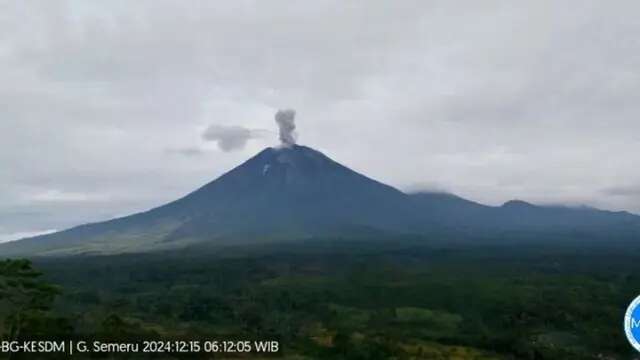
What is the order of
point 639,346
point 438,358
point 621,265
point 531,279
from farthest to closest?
point 621,265 → point 531,279 → point 438,358 → point 639,346

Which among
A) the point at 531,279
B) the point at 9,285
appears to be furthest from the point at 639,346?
the point at 531,279

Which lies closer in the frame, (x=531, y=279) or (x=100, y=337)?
(x=100, y=337)

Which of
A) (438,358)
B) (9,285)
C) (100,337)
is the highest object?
(9,285)

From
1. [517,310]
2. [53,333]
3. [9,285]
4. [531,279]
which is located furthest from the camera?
[531,279]

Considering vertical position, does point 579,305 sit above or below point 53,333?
below

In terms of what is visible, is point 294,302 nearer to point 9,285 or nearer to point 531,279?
point 531,279

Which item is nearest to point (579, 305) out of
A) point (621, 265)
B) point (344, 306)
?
point (344, 306)
